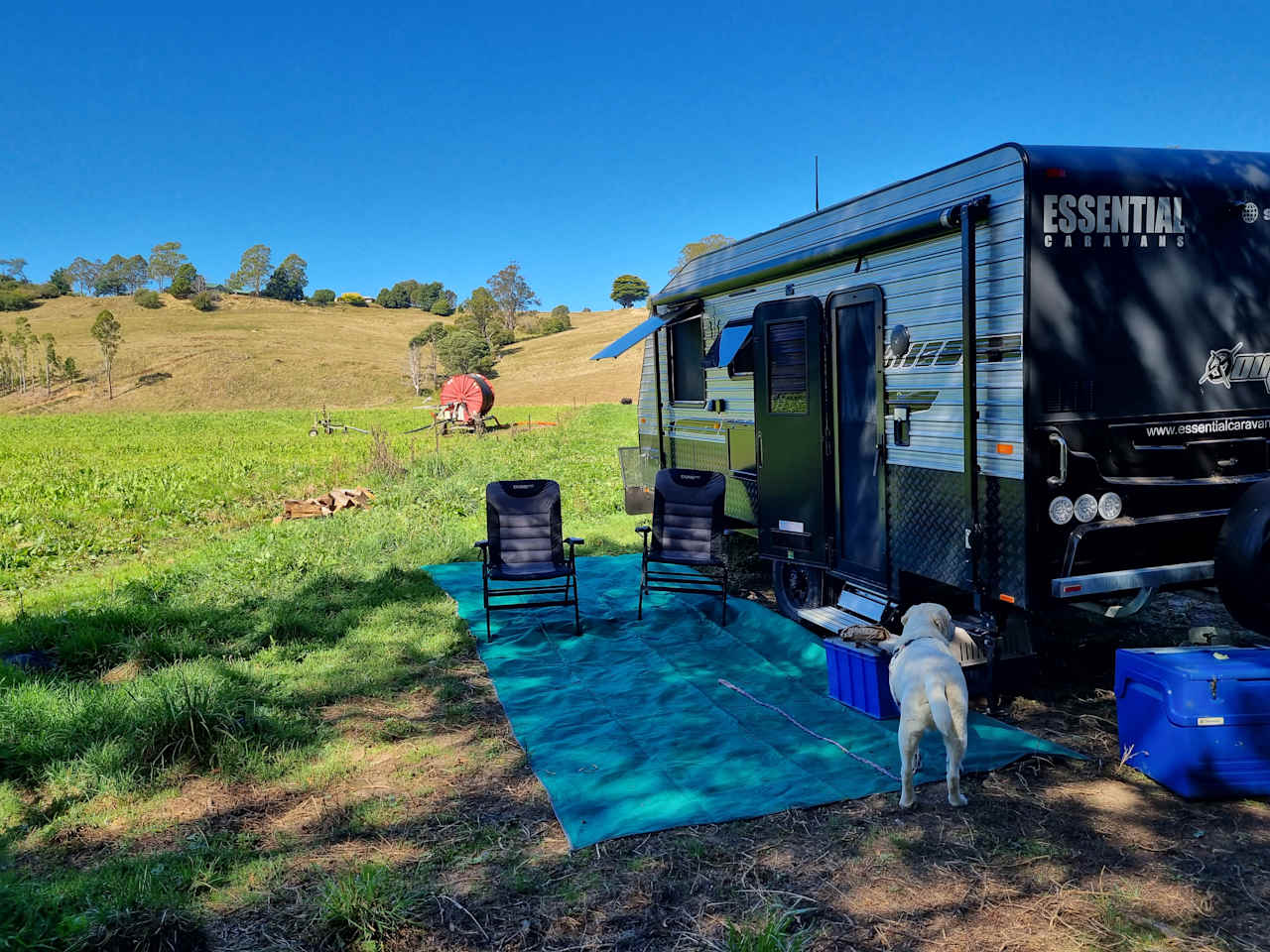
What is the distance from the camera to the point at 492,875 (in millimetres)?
3393

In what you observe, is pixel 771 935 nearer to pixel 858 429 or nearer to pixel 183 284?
pixel 858 429

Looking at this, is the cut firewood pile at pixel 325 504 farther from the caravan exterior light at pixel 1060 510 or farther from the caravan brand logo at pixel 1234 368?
the caravan brand logo at pixel 1234 368

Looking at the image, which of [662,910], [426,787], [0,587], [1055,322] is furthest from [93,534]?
[1055,322]

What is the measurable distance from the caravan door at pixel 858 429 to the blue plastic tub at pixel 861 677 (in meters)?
0.87

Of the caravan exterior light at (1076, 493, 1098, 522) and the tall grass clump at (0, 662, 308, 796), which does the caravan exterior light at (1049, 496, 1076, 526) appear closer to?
the caravan exterior light at (1076, 493, 1098, 522)

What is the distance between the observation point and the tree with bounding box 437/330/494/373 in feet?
202

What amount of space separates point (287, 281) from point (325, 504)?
4093 inches

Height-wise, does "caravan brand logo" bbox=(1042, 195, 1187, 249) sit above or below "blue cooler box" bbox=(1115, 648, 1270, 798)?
above

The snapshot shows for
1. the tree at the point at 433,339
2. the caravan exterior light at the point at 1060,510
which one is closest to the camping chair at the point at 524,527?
the caravan exterior light at the point at 1060,510

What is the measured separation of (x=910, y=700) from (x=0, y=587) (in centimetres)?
919

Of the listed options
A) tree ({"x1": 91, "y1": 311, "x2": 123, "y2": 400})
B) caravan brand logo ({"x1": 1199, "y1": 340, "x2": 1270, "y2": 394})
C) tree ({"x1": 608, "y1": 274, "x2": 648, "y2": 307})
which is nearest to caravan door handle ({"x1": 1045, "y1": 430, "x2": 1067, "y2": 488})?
caravan brand logo ({"x1": 1199, "y1": 340, "x2": 1270, "y2": 394})

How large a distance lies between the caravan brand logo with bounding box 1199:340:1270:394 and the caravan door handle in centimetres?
106

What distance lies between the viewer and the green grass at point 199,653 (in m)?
3.38

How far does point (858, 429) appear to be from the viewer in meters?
5.80
